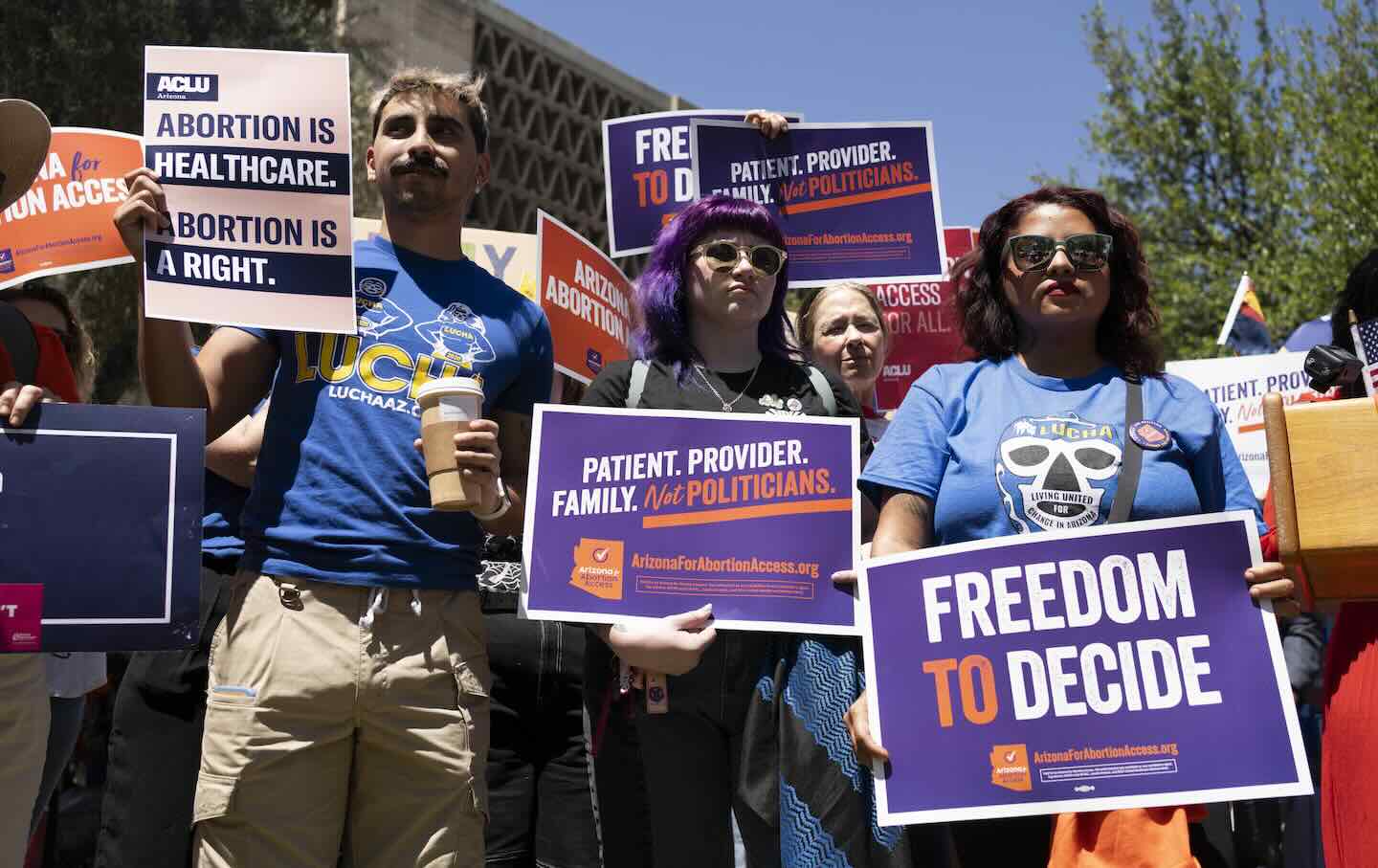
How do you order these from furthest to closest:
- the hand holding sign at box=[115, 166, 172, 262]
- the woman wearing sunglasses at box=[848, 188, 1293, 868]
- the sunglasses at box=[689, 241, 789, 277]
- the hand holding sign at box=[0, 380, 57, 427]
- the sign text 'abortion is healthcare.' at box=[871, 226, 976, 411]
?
1. the sign text 'abortion is healthcare.' at box=[871, 226, 976, 411]
2. the sunglasses at box=[689, 241, 789, 277]
3. the hand holding sign at box=[115, 166, 172, 262]
4. the hand holding sign at box=[0, 380, 57, 427]
5. the woman wearing sunglasses at box=[848, 188, 1293, 868]

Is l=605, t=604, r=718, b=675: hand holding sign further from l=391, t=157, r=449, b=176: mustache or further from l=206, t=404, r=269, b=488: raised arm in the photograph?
l=206, t=404, r=269, b=488: raised arm

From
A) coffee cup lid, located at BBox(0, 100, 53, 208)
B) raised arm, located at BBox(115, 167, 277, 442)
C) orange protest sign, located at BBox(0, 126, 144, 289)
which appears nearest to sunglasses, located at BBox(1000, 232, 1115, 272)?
raised arm, located at BBox(115, 167, 277, 442)

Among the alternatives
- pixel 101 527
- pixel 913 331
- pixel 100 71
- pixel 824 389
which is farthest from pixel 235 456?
pixel 100 71

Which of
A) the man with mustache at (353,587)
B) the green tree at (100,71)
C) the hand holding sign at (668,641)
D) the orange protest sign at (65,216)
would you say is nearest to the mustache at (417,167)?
the man with mustache at (353,587)

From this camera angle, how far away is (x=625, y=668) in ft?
11.7

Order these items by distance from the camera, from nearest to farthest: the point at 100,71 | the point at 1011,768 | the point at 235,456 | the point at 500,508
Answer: the point at 1011,768 < the point at 500,508 < the point at 235,456 < the point at 100,71

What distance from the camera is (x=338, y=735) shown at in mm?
3383

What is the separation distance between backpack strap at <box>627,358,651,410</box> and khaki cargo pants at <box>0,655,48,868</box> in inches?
61.0

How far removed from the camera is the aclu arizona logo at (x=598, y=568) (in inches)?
141

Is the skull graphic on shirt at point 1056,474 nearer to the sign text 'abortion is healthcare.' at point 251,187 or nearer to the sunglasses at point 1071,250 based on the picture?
the sunglasses at point 1071,250

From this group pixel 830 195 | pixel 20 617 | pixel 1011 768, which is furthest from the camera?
pixel 830 195

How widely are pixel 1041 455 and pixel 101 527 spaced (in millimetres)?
2090

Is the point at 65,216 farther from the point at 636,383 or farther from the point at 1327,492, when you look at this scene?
the point at 1327,492

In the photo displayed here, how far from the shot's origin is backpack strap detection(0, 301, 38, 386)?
3430mm
